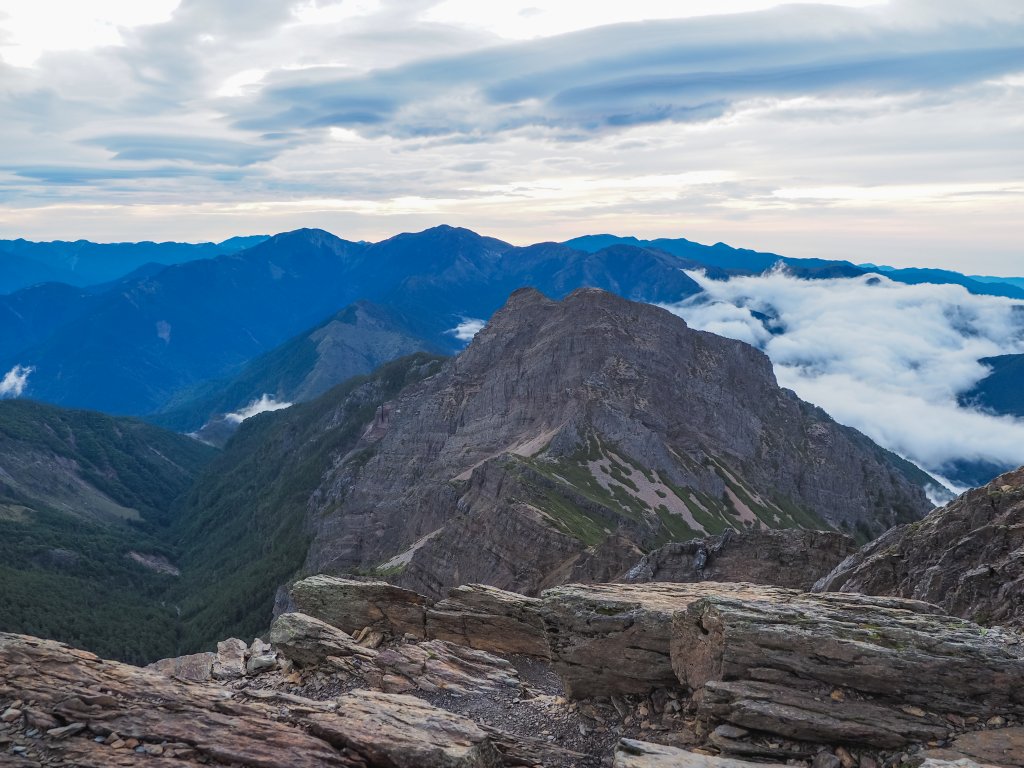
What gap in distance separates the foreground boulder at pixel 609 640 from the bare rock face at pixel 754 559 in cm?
3723

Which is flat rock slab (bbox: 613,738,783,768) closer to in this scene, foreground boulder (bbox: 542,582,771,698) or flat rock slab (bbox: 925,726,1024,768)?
flat rock slab (bbox: 925,726,1024,768)

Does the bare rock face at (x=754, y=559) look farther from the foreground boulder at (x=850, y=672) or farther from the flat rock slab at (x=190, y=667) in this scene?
the foreground boulder at (x=850, y=672)

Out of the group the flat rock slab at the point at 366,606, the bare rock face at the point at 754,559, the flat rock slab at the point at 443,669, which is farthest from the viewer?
the bare rock face at the point at 754,559

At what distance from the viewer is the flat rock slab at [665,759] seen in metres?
23.6

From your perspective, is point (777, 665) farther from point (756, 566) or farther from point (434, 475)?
point (434, 475)

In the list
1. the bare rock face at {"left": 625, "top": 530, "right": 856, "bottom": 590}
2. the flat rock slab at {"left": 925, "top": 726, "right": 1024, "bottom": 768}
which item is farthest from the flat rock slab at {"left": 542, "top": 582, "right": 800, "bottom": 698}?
the bare rock face at {"left": 625, "top": 530, "right": 856, "bottom": 590}

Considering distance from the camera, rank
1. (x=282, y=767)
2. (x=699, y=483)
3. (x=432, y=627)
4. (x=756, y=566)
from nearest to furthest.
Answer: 1. (x=282, y=767)
2. (x=432, y=627)
3. (x=756, y=566)
4. (x=699, y=483)

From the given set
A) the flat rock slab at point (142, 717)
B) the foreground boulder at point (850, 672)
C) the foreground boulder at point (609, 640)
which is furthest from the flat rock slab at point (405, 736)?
the foreground boulder at point (850, 672)

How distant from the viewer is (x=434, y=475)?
197 meters

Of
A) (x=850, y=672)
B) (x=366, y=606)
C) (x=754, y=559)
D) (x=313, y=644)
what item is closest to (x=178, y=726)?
(x=313, y=644)

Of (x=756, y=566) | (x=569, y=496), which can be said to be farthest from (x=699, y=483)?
(x=756, y=566)

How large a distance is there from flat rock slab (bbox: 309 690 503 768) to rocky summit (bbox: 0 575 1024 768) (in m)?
0.07

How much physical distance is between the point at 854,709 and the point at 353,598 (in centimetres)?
3062

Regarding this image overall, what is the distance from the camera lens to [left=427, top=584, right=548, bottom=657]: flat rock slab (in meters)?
43.0
